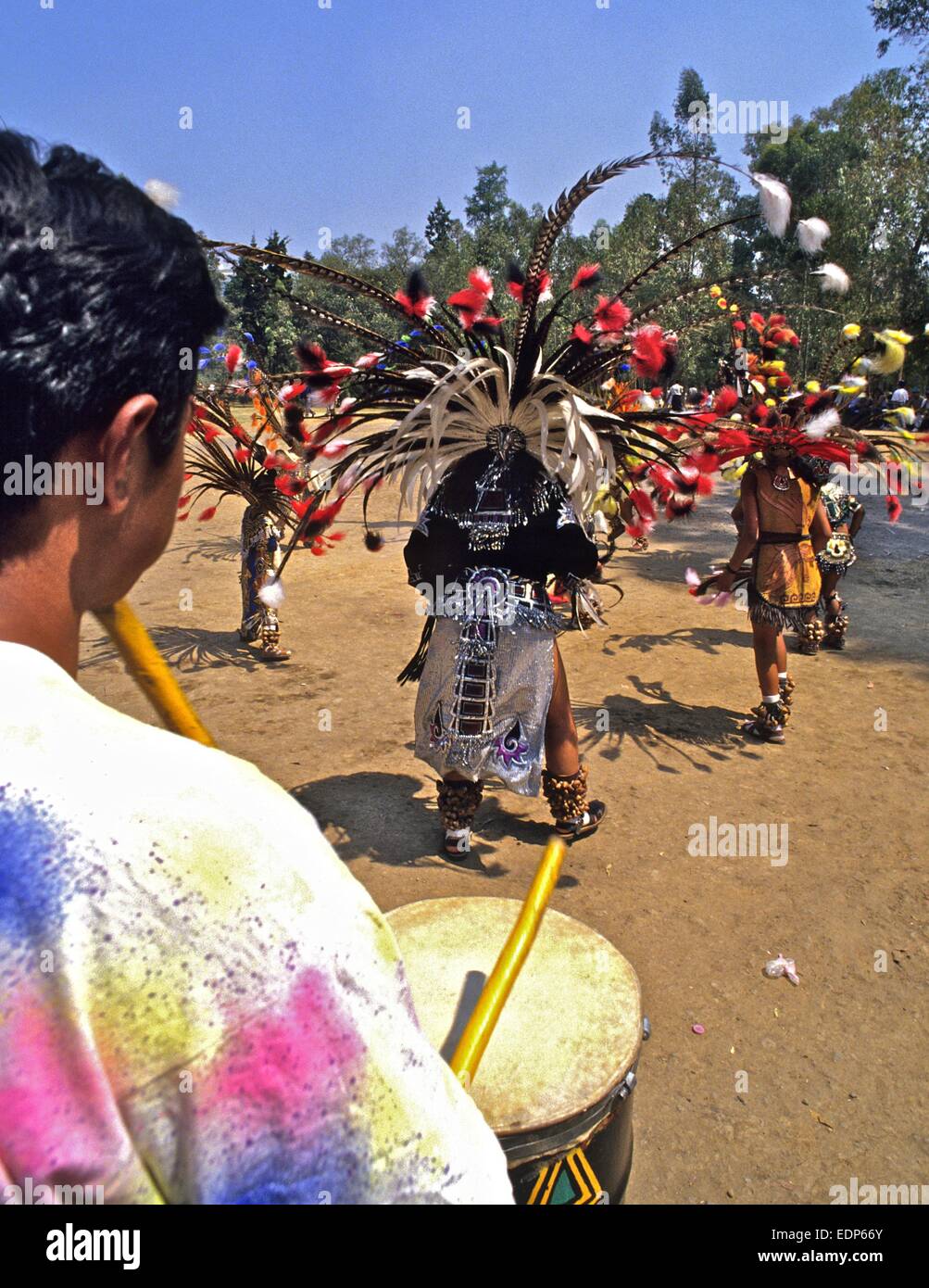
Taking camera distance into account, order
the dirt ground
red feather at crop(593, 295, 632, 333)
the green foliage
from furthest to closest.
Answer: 1. the green foliage
2. red feather at crop(593, 295, 632, 333)
3. the dirt ground

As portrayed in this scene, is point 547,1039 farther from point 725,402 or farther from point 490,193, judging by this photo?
point 490,193

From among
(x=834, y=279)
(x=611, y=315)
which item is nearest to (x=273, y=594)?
(x=611, y=315)

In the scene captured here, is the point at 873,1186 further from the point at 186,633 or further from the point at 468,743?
the point at 186,633

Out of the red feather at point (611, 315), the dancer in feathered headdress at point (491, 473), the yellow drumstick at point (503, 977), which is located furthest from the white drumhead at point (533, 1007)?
the red feather at point (611, 315)

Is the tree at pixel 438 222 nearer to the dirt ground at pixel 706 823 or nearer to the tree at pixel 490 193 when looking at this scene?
the tree at pixel 490 193

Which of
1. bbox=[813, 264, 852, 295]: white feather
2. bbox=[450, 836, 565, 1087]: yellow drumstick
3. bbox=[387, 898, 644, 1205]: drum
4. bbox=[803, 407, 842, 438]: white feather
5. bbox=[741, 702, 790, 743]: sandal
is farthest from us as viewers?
bbox=[741, 702, 790, 743]: sandal

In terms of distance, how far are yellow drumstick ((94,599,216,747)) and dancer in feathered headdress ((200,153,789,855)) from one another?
2.33 m

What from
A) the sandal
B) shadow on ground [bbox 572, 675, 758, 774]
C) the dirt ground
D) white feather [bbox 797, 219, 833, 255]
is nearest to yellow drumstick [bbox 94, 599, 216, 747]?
the dirt ground

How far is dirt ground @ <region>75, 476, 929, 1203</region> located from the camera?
8.71 feet

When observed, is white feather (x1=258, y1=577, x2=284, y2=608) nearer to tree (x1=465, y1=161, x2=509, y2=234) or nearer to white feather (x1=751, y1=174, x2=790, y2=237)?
white feather (x1=751, y1=174, x2=790, y2=237)

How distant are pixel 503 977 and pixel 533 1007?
1.88 ft

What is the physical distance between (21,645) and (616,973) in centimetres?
176

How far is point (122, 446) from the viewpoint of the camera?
34.5 inches
